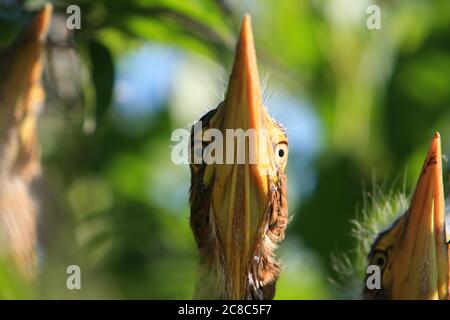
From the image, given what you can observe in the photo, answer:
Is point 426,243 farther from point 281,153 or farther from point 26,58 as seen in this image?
point 26,58

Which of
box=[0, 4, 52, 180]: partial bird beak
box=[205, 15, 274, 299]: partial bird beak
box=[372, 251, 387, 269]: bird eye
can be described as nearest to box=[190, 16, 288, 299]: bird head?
box=[205, 15, 274, 299]: partial bird beak

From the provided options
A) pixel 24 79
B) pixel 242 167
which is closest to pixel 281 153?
pixel 242 167

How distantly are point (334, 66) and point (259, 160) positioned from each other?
2.80 ft

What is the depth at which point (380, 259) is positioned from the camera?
220 cm

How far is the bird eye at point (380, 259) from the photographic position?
2.18 meters

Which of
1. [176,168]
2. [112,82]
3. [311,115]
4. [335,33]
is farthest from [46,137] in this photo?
[335,33]

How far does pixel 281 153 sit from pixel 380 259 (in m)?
0.47

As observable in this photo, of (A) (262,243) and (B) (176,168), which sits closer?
(A) (262,243)

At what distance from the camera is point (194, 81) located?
269 centimetres

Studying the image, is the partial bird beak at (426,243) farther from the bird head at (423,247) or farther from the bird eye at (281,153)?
the bird eye at (281,153)

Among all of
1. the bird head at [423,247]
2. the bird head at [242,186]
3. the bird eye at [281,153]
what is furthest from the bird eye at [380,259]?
the bird eye at [281,153]

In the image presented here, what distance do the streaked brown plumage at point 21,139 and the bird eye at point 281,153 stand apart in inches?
21.2

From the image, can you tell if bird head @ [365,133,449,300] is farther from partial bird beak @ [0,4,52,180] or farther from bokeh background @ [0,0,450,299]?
partial bird beak @ [0,4,52,180]
